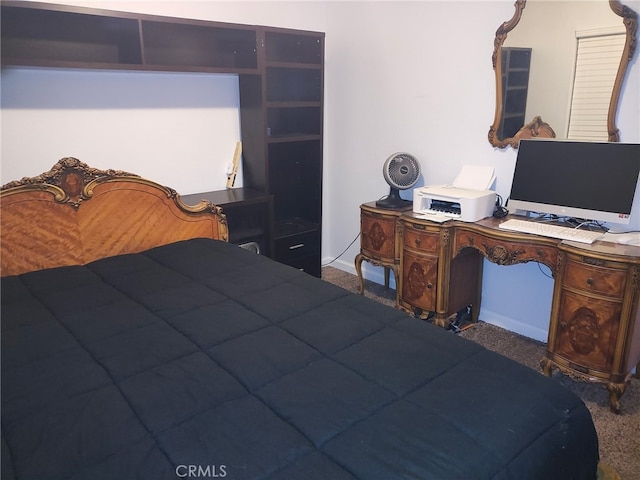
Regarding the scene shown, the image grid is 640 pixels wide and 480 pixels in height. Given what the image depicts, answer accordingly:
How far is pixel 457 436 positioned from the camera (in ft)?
3.85

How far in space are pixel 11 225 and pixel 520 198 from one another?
107 inches

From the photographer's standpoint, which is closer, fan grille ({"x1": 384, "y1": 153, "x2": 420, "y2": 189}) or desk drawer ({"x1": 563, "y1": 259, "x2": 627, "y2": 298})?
desk drawer ({"x1": 563, "y1": 259, "x2": 627, "y2": 298})

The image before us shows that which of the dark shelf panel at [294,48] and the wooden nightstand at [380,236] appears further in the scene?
the dark shelf panel at [294,48]

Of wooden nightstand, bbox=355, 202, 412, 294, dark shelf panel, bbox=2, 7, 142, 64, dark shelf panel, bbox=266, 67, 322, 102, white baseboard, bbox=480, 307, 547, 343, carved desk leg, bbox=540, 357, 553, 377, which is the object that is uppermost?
dark shelf panel, bbox=2, 7, 142, 64

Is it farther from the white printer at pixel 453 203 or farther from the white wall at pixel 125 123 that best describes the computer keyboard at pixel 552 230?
the white wall at pixel 125 123

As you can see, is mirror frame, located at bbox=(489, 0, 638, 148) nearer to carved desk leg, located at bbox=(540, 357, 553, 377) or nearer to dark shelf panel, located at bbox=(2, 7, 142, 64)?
carved desk leg, located at bbox=(540, 357, 553, 377)

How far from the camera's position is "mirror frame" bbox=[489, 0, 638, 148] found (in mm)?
2297

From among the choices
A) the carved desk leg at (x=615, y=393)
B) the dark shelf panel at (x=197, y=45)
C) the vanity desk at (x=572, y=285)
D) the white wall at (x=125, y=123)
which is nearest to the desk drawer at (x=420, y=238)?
the vanity desk at (x=572, y=285)

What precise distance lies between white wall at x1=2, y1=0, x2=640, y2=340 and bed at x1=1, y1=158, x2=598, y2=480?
1.45 meters

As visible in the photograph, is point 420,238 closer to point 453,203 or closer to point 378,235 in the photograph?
point 453,203

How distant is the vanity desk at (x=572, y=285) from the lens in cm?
214

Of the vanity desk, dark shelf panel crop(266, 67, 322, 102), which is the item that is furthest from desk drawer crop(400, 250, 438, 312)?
dark shelf panel crop(266, 67, 322, 102)

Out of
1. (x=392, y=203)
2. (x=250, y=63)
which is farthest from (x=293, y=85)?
(x=392, y=203)

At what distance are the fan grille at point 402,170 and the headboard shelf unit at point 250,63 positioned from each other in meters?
0.67
